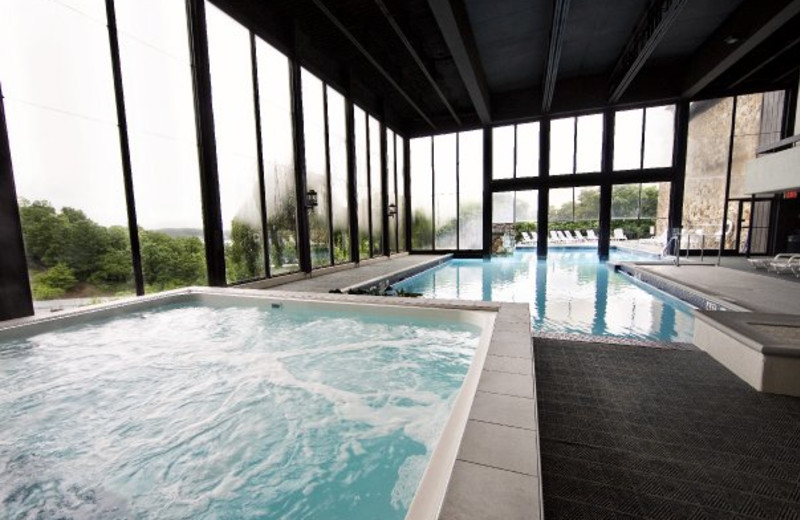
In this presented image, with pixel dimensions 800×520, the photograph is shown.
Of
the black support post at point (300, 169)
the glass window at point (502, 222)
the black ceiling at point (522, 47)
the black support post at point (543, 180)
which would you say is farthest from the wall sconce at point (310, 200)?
the black support post at point (543, 180)

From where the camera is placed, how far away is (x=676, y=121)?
752cm

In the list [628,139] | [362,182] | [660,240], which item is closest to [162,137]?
[362,182]

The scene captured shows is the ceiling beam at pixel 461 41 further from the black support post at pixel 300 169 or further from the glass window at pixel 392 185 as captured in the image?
the glass window at pixel 392 185

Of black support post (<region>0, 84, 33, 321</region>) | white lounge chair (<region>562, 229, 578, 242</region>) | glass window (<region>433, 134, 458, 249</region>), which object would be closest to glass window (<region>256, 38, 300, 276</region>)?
black support post (<region>0, 84, 33, 321</region>)

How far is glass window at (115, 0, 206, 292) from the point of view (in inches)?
137

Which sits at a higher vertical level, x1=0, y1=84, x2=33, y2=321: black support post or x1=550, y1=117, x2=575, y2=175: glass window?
x1=550, y1=117, x2=575, y2=175: glass window

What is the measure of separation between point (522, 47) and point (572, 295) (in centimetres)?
475

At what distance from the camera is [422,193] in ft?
33.4

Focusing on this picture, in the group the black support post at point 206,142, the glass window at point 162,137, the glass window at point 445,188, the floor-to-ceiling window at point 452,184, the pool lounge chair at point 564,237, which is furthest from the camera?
the pool lounge chair at point 564,237

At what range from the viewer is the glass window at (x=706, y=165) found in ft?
23.8

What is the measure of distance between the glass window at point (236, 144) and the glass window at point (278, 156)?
0.19 metres

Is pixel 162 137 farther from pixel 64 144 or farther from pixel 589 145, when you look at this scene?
pixel 589 145

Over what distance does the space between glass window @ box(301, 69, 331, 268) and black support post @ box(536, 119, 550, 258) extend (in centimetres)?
570

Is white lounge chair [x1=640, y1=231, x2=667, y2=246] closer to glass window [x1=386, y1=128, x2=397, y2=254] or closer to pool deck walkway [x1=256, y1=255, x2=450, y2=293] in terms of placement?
pool deck walkway [x1=256, y1=255, x2=450, y2=293]
